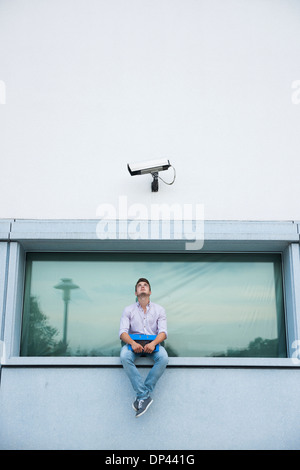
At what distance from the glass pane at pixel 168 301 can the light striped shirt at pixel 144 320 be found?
42 cm

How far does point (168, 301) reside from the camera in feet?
20.7

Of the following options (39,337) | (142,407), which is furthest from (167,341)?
(39,337)

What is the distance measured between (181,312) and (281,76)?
334 cm

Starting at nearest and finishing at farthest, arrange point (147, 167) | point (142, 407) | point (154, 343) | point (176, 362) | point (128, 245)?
1. point (142, 407)
2. point (154, 343)
3. point (176, 362)
4. point (147, 167)
5. point (128, 245)

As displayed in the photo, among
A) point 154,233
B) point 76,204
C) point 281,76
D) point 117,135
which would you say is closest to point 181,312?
point 154,233

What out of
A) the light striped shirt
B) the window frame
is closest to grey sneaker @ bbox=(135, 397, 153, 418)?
the light striped shirt

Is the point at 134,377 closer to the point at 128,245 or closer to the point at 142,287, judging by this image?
the point at 142,287

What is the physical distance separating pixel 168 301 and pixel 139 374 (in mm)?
1142

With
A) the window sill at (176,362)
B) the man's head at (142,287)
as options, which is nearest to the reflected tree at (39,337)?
the window sill at (176,362)

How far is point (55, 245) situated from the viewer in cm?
632

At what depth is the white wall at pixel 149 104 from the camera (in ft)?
20.9
